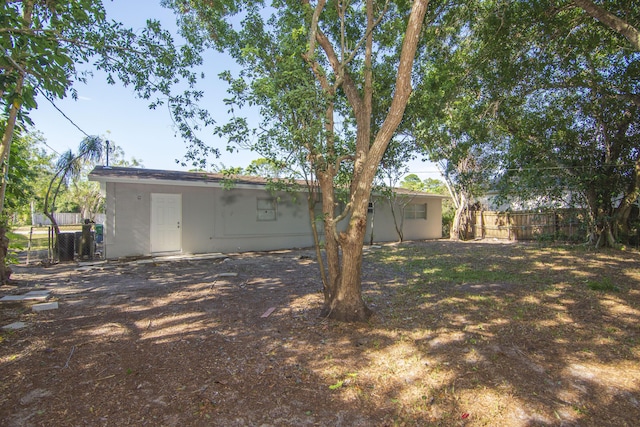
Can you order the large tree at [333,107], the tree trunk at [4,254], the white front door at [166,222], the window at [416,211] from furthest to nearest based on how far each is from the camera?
the window at [416,211] → the white front door at [166,222] → the tree trunk at [4,254] → the large tree at [333,107]

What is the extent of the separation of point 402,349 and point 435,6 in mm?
5917

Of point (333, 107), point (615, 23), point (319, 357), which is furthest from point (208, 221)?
point (615, 23)

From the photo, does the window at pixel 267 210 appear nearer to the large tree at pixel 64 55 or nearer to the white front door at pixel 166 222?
the white front door at pixel 166 222

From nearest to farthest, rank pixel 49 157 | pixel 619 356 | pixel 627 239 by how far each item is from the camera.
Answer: pixel 619 356
pixel 627 239
pixel 49 157

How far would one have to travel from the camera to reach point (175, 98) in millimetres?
6391

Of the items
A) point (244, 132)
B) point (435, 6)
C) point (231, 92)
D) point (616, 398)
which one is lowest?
point (616, 398)

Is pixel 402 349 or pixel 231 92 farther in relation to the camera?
pixel 231 92

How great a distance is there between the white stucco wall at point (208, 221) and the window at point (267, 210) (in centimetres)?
16

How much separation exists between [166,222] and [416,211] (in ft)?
39.6

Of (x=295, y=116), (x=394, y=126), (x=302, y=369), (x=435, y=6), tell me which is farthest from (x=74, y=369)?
(x=435, y=6)

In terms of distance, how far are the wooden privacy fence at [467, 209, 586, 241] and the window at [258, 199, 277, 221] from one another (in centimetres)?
1070

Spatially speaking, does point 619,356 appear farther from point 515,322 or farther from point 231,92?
point 231,92

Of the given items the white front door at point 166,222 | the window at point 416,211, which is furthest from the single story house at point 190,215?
the window at point 416,211

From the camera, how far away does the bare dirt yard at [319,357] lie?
2541 millimetres
